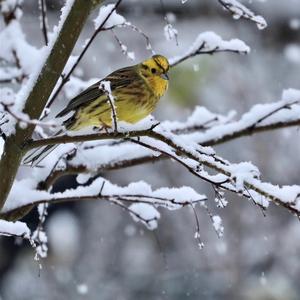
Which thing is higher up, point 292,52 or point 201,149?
point 292,52

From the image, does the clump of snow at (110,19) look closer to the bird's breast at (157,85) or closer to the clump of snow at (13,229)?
the bird's breast at (157,85)

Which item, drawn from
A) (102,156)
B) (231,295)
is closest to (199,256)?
(231,295)

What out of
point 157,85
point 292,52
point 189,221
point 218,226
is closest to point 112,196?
point 218,226

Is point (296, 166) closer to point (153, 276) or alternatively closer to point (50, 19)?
point (153, 276)

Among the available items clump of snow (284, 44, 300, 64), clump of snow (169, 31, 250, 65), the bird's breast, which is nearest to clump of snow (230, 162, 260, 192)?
clump of snow (169, 31, 250, 65)

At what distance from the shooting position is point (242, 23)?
9.83 metres

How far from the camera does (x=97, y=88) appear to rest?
3047mm

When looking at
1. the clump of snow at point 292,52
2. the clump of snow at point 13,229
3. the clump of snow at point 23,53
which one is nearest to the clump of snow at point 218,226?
the clump of snow at point 13,229

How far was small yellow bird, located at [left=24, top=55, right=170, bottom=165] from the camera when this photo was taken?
3.02 metres

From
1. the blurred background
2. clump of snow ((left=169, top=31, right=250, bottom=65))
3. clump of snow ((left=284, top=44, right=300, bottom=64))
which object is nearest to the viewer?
clump of snow ((left=169, top=31, right=250, bottom=65))

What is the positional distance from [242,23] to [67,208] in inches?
124

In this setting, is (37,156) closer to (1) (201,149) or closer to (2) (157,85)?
(1) (201,149)

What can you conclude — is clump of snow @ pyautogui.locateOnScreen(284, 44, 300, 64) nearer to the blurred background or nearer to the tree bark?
the blurred background

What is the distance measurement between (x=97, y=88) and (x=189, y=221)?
562 centimetres
